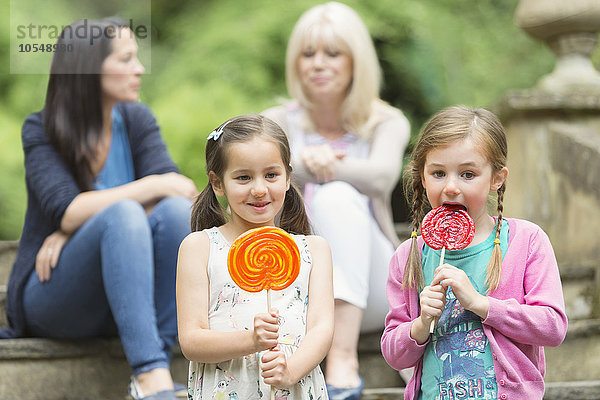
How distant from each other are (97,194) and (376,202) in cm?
104

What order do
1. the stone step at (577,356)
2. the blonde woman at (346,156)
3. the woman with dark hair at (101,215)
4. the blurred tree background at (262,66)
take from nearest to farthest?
the woman with dark hair at (101,215)
the blonde woman at (346,156)
the stone step at (577,356)
the blurred tree background at (262,66)

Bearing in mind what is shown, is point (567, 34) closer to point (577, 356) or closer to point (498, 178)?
point (577, 356)

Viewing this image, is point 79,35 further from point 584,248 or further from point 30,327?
point 584,248

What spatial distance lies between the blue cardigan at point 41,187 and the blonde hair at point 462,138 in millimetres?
1337

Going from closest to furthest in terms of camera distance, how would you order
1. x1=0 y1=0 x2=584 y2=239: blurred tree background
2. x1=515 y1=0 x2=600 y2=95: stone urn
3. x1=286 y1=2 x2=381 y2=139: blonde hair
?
1. x1=286 y1=2 x2=381 y2=139: blonde hair
2. x1=515 y1=0 x2=600 y2=95: stone urn
3. x1=0 y1=0 x2=584 y2=239: blurred tree background

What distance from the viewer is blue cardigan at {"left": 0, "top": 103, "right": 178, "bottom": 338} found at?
2.96 meters

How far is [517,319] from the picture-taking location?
1.95m

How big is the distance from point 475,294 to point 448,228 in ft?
0.54

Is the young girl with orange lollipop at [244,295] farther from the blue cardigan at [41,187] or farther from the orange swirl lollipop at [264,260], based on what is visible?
the blue cardigan at [41,187]

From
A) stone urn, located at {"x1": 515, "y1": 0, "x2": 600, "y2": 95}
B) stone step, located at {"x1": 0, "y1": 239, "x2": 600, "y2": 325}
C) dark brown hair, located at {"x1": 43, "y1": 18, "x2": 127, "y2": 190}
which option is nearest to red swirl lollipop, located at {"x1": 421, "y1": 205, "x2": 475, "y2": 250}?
dark brown hair, located at {"x1": 43, "y1": 18, "x2": 127, "y2": 190}

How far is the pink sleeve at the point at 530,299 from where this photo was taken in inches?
76.8

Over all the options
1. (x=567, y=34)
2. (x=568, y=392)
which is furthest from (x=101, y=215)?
(x=567, y=34)

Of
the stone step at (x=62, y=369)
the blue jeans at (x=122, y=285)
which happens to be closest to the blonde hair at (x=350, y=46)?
the blue jeans at (x=122, y=285)

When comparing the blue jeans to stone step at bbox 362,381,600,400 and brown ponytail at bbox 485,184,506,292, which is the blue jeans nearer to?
stone step at bbox 362,381,600,400
